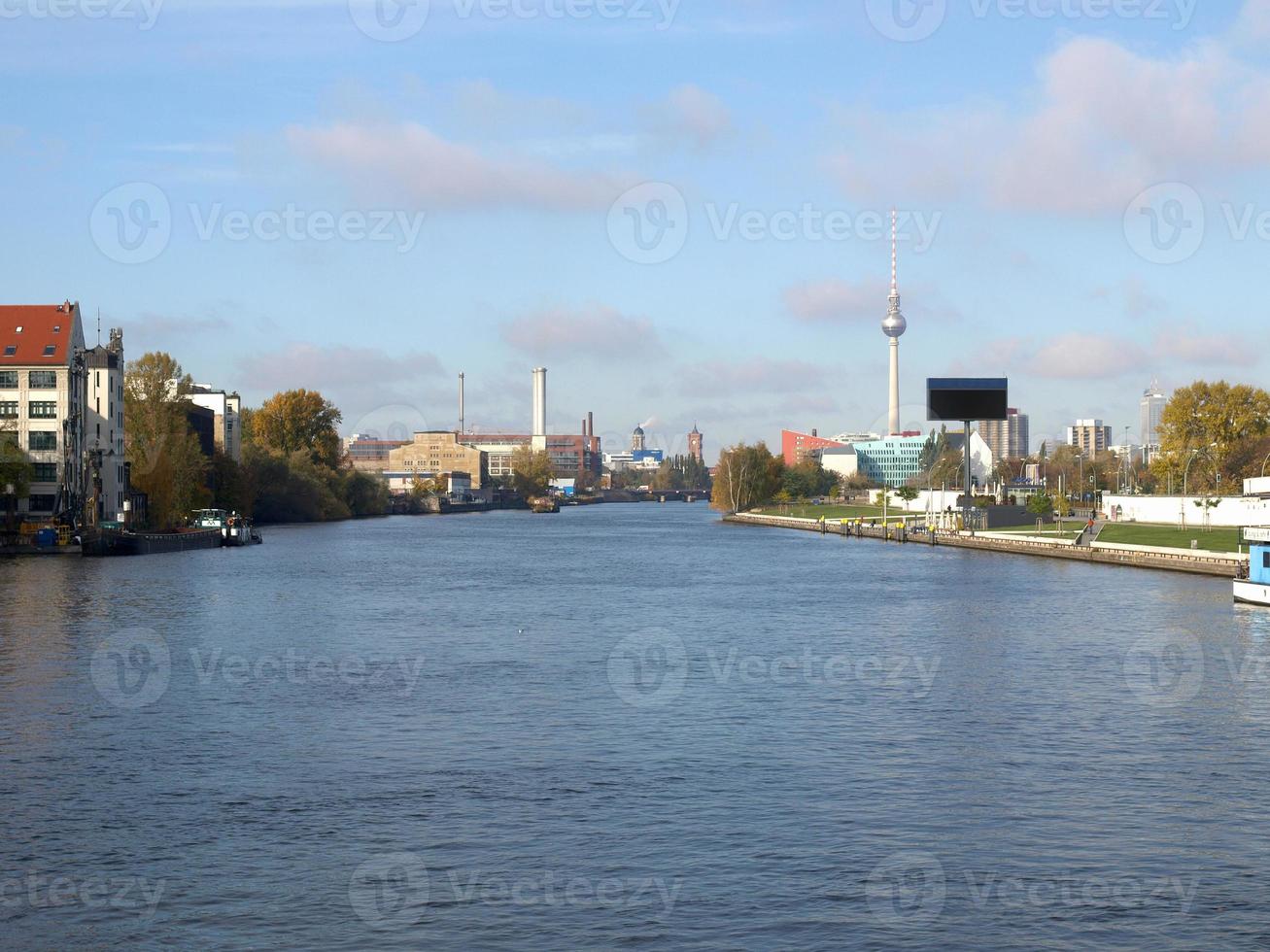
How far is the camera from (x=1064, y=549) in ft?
343

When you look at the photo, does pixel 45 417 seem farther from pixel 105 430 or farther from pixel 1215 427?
pixel 1215 427

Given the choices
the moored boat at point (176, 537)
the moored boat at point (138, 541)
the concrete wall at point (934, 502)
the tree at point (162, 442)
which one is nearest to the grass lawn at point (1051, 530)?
the concrete wall at point (934, 502)

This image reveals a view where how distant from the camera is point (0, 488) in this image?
341ft

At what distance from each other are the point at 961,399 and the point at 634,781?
110 meters

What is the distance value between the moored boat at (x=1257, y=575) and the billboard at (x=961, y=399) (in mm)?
68486

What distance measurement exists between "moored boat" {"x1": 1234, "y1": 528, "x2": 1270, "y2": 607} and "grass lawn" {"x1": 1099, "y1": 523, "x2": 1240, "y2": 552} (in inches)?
1140

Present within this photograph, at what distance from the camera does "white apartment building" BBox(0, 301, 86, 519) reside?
110875mm

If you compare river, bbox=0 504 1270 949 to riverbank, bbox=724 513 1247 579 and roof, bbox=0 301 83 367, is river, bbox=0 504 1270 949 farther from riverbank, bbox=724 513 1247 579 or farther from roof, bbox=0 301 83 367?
roof, bbox=0 301 83 367

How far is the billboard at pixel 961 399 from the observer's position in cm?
13250

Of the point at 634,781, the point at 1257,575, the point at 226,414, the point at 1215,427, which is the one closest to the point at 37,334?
the point at 226,414

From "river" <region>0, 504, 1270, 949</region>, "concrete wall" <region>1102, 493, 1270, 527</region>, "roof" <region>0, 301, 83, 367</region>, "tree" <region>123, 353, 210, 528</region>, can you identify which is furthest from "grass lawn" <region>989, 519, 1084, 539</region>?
"roof" <region>0, 301, 83, 367</region>

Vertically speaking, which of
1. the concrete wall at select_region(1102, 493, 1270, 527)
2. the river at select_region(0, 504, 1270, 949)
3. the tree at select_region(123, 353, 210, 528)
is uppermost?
the tree at select_region(123, 353, 210, 528)

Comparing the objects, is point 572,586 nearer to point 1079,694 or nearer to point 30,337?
point 1079,694

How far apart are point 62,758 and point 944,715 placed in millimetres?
21682
